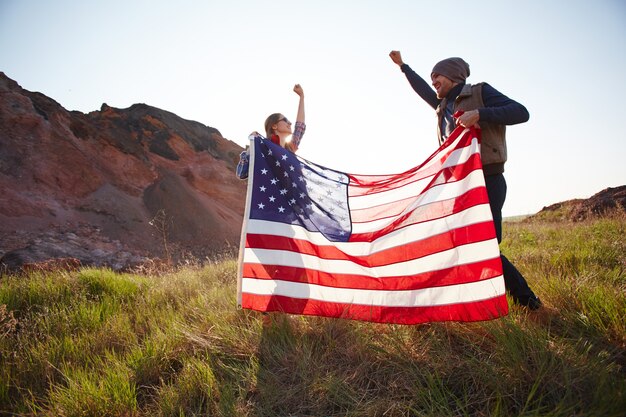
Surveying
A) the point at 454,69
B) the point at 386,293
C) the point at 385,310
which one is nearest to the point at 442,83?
the point at 454,69

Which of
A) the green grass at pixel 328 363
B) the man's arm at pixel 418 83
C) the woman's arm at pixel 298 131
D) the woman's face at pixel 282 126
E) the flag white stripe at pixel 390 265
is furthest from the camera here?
the woman's arm at pixel 298 131

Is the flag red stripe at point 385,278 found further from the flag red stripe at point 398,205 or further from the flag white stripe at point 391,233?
the flag red stripe at point 398,205

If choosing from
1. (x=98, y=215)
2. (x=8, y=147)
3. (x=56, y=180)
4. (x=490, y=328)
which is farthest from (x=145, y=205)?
(x=490, y=328)

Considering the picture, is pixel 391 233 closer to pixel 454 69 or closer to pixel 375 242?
pixel 375 242

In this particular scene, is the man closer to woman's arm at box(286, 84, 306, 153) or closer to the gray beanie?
the gray beanie

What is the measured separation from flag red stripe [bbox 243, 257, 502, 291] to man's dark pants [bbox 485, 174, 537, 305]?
0.31 meters

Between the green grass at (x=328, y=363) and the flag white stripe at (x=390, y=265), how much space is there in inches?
17.0

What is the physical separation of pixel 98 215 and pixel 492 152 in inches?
566

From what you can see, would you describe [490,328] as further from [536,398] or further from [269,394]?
[269,394]

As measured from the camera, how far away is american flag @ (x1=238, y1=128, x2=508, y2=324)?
2.19m

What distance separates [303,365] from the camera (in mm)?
2029

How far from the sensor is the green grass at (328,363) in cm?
156

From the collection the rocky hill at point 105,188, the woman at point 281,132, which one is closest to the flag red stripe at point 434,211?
the woman at point 281,132

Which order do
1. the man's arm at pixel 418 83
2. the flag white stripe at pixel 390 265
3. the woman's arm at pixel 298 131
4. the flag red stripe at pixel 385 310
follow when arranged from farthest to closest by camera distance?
the woman's arm at pixel 298 131
the man's arm at pixel 418 83
the flag white stripe at pixel 390 265
the flag red stripe at pixel 385 310
